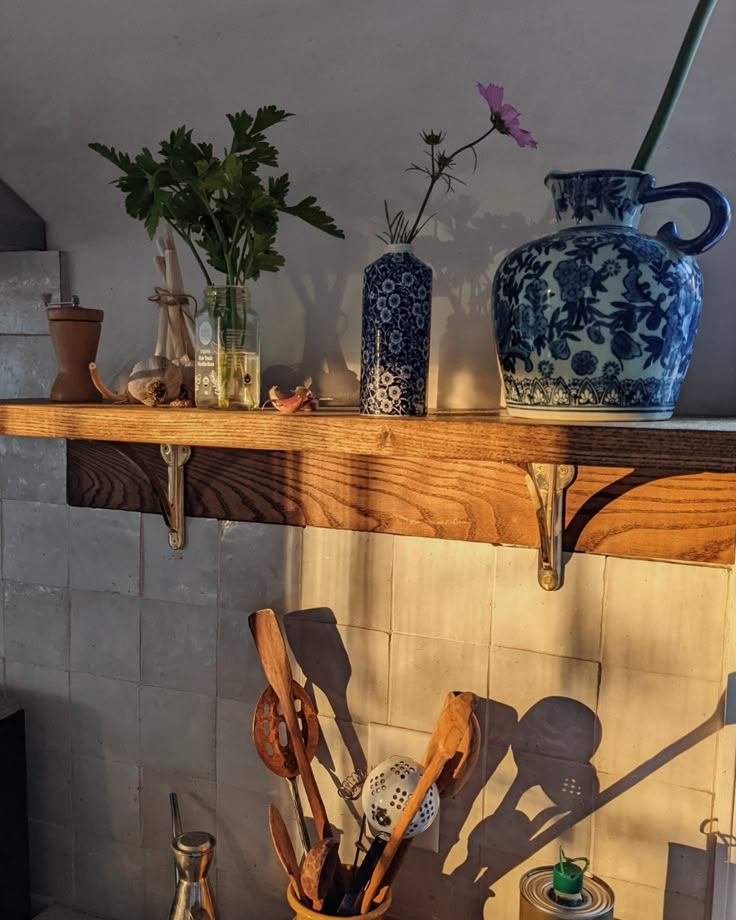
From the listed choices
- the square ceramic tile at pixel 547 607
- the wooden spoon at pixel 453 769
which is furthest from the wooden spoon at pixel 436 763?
the square ceramic tile at pixel 547 607

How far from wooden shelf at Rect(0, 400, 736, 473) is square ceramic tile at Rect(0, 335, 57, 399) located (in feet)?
0.99

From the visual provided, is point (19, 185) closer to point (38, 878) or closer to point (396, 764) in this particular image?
point (396, 764)

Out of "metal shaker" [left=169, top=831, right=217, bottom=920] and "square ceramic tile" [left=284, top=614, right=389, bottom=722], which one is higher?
"square ceramic tile" [left=284, top=614, right=389, bottom=722]

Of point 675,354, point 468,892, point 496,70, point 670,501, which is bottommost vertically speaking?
point 468,892

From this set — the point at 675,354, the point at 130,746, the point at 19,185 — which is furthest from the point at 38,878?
the point at 675,354

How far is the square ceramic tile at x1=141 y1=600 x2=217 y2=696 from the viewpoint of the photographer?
1.18 meters

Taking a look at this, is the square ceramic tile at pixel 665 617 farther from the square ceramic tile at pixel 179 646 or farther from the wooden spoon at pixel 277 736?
the square ceramic tile at pixel 179 646

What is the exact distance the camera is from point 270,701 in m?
1.04

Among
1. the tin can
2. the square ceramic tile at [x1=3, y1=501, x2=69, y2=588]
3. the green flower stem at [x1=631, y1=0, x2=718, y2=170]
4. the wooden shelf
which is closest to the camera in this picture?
the wooden shelf

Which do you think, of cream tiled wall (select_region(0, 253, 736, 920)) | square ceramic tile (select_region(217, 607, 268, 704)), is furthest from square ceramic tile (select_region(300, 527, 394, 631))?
square ceramic tile (select_region(217, 607, 268, 704))

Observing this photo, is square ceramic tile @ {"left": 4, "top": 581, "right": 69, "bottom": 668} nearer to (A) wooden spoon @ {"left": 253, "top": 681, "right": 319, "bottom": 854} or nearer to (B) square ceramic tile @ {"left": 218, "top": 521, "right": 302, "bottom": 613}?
(B) square ceramic tile @ {"left": 218, "top": 521, "right": 302, "bottom": 613}

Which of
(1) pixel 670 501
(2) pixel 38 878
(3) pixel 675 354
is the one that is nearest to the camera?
(3) pixel 675 354

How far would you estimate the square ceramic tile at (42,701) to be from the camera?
1302 millimetres

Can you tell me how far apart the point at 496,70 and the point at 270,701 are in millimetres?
844
